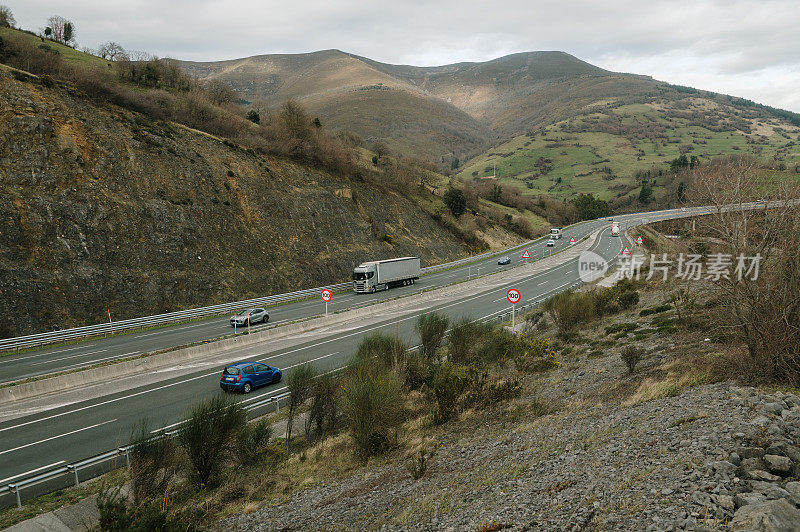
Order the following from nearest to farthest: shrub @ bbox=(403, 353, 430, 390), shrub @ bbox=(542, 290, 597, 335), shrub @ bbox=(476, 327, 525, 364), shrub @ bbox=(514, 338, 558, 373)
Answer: shrub @ bbox=(403, 353, 430, 390)
shrub @ bbox=(514, 338, 558, 373)
shrub @ bbox=(476, 327, 525, 364)
shrub @ bbox=(542, 290, 597, 335)

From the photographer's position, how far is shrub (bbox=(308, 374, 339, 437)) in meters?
15.2

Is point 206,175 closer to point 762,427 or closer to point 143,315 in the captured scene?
point 143,315

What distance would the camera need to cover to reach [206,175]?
150 feet

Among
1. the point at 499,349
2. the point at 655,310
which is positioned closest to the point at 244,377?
the point at 499,349

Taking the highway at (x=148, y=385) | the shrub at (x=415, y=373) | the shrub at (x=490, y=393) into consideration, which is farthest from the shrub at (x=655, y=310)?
the shrub at (x=415, y=373)

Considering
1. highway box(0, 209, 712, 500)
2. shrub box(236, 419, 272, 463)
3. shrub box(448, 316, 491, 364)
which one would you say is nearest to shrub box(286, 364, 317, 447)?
shrub box(236, 419, 272, 463)

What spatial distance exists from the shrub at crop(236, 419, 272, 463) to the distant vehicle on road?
17734mm

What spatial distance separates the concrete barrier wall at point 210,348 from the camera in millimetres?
17812

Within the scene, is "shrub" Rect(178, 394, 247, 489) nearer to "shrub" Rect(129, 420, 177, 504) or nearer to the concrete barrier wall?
"shrub" Rect(129, 420, 177, 504)

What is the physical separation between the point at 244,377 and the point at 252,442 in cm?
569

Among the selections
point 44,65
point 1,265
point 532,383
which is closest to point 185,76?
point 44,65

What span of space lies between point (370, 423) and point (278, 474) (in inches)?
111

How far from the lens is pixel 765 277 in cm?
1117

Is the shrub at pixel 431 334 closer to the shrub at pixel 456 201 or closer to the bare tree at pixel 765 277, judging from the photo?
the bare tree at pixel 765 277
